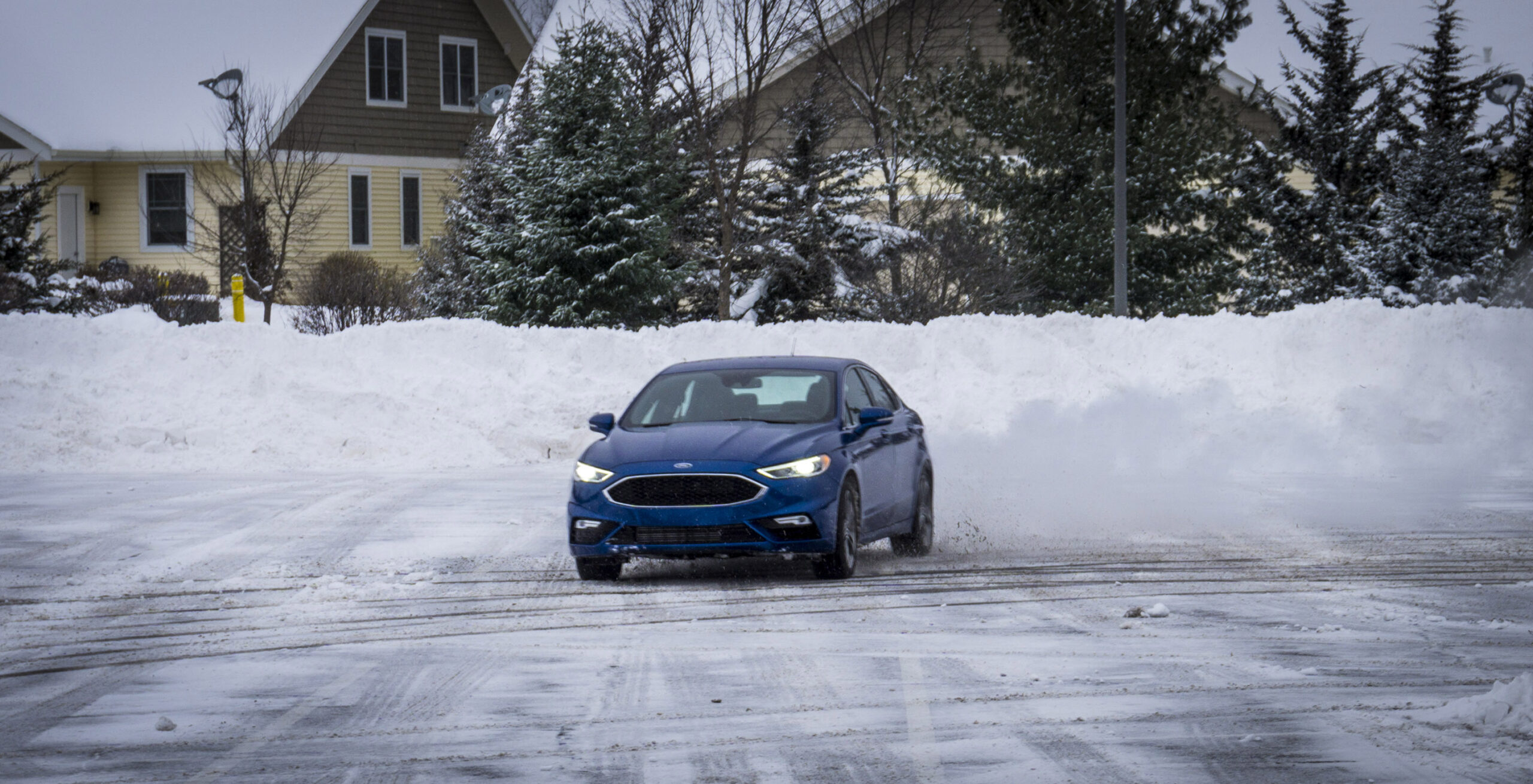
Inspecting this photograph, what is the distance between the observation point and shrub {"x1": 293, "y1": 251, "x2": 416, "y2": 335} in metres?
30.3

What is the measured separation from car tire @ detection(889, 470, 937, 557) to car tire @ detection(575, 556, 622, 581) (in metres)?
2.25

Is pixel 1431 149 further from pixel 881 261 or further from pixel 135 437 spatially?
pixel 135 437

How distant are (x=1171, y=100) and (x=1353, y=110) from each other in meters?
8.77

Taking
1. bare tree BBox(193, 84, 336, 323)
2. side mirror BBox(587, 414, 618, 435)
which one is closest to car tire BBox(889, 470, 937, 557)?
side mirror BBox(587, 414, 618, 435)

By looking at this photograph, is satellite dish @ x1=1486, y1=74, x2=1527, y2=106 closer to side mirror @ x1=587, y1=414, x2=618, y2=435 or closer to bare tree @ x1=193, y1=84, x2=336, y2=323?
bare tree @ x1=193, y1=84, x2=336, y2=323

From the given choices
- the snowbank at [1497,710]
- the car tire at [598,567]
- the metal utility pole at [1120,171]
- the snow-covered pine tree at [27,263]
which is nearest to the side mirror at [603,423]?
the car tire at [598,567]

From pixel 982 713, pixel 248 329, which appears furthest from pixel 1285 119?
pixel 982 713

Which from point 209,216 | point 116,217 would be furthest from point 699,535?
point 116,217

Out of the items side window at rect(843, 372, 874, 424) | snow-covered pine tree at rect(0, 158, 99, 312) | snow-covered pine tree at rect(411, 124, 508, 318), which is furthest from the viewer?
snow-covered pine tree at rect(411, 124, 508, 318)

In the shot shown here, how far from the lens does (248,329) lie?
897 inches

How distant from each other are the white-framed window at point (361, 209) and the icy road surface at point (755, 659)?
91.3 ft

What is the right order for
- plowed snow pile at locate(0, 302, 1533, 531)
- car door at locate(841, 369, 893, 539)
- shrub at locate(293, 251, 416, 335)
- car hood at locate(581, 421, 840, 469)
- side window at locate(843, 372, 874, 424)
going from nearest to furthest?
car hood at locate(581, 421, 840, 469), car door at locate(841, 369, 893, 539), side window at locate(843, 372, 874, 424), plowed snow pile at locate(0, 302, 1533, 531), shrub at locate(293, 251, 416, 335)

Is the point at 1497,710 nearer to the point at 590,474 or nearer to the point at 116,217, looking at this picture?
the point at 590,474

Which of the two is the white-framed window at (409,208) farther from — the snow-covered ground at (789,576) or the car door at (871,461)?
the car door at (871,461)
